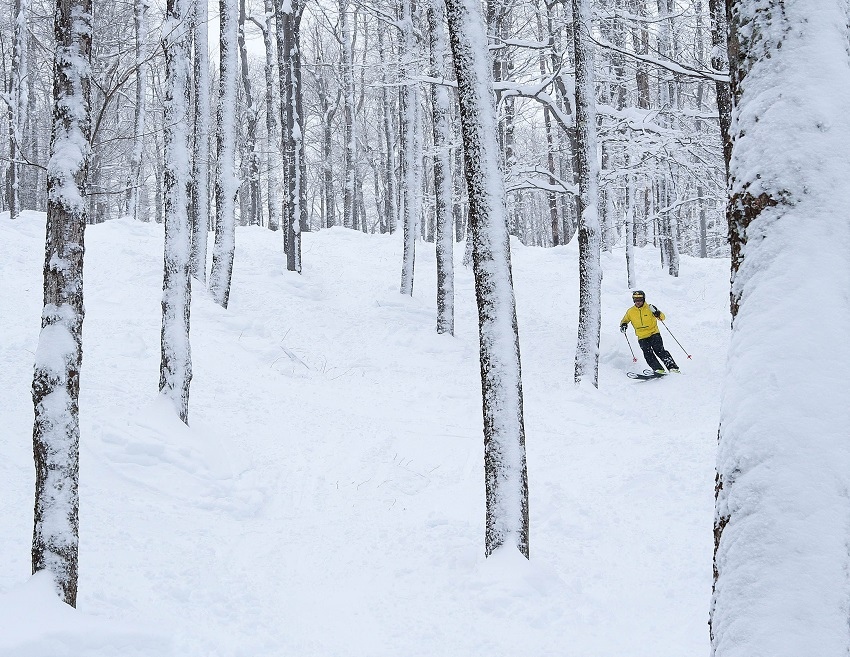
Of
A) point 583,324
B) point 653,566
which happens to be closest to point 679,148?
point 583,324

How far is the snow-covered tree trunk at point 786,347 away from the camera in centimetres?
196

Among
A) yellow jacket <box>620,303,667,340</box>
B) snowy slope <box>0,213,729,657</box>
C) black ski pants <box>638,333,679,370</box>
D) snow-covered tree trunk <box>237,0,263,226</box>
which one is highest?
snow-covered tree trunk <box>237,0,263,226</box>

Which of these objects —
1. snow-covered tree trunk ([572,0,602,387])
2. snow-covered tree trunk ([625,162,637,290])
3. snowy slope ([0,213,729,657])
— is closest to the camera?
snowy slope ([0,213,729,657])

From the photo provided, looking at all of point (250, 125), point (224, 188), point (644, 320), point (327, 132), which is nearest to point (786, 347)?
point (644, 320)

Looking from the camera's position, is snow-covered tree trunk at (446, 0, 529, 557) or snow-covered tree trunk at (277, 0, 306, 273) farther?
snow-covered tree trunk at (277, 0, 306, 273)

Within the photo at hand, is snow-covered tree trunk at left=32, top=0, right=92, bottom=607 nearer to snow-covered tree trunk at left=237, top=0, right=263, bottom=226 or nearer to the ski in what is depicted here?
the ski

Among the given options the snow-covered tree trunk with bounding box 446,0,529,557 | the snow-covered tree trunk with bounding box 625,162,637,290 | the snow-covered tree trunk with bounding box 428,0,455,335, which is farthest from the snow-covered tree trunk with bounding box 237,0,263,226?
the snow-covered tree trunk with bounding box 446,0,529,557

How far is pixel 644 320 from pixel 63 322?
1069cm

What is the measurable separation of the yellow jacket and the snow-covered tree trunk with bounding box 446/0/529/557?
25.1 feet

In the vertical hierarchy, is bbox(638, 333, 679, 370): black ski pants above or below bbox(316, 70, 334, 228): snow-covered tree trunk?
below

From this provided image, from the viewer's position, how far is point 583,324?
11.4 m

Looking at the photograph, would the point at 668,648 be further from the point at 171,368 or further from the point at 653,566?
the point at 171,368

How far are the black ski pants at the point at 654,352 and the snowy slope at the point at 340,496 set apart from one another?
0.44 meters

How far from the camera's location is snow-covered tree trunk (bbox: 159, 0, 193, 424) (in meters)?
7.48
